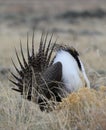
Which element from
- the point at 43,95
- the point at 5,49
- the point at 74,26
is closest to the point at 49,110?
the point at 43,95

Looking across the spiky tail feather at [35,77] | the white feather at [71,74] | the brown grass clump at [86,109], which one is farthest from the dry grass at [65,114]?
the white feather at [71,74]

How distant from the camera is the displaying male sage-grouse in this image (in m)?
6.20

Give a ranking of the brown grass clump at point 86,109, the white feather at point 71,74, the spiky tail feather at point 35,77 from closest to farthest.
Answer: the brown grass clump at point 86,109 < the spiky tail feather at point 35,77 < the white feather at point 71,74

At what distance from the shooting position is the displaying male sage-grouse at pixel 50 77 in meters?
6.20

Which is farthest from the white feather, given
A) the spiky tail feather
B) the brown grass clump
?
the brown grass clump

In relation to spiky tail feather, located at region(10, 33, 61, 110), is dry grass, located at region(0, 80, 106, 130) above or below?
below

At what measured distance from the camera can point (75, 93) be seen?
586 cm

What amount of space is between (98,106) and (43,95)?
2.55 ft

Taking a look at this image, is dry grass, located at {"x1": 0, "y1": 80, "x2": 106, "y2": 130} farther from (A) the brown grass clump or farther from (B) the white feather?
(B) the white feather

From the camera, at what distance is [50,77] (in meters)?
6.26

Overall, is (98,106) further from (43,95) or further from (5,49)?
(5,49)

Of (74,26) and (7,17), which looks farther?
(7,17)

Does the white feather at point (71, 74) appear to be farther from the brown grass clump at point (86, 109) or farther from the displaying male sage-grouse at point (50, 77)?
the brown grass clump at point (86, 109)

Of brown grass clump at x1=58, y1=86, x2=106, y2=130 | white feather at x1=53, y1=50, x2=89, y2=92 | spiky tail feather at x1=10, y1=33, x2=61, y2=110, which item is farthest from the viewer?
white feather at x1=53, y1=50, x2=89, y2=92
